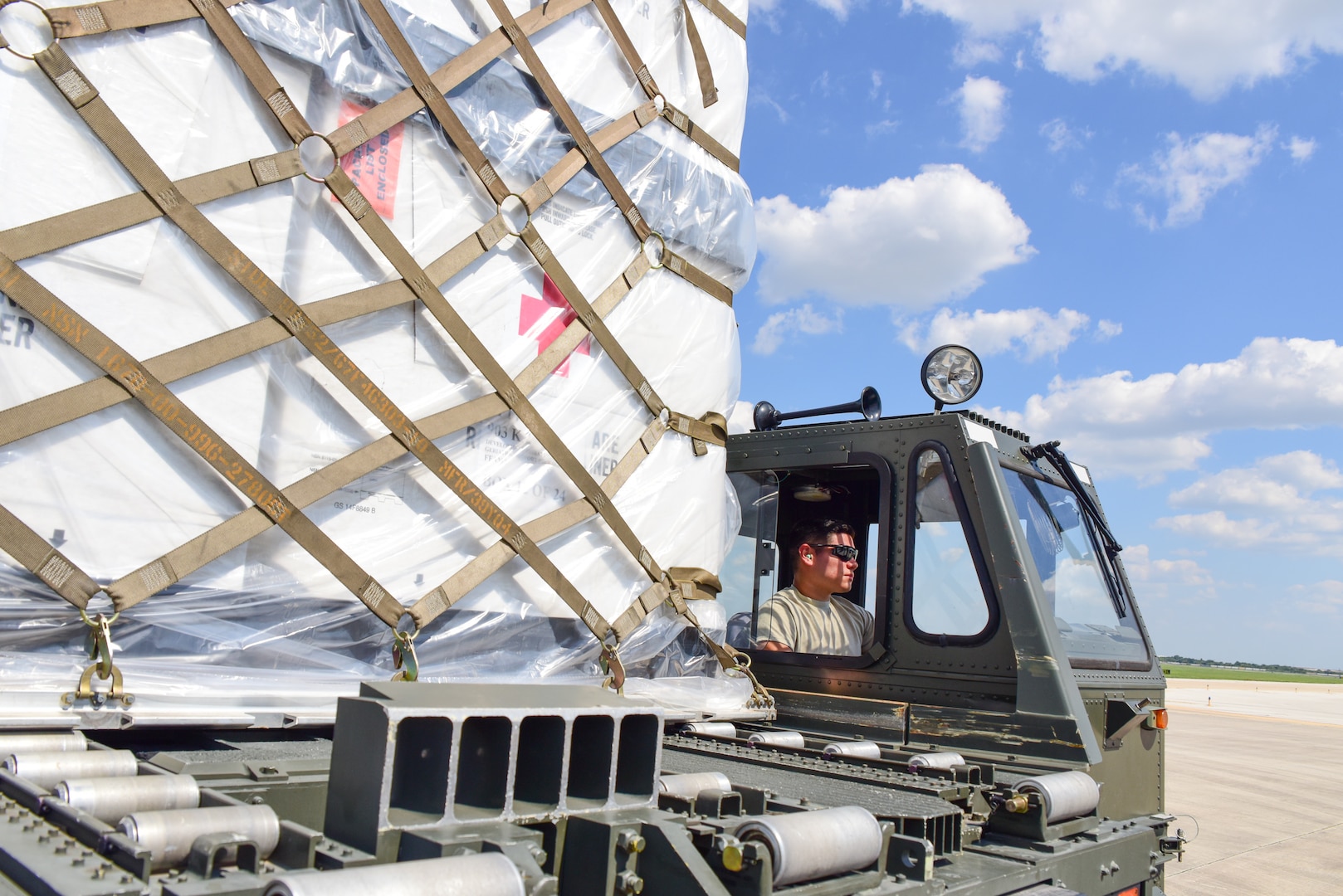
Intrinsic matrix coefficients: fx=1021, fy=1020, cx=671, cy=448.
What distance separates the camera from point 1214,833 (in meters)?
9.79

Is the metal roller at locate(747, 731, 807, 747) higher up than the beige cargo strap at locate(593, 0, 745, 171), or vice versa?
the beige cargo strap at locate(593, 0, 745, 171)

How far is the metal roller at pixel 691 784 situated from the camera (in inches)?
87.9

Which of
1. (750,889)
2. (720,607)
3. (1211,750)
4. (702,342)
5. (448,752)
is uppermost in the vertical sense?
(702,342)

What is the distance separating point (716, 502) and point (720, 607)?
0.41 m

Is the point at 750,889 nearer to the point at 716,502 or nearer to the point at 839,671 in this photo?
the point at 716,502

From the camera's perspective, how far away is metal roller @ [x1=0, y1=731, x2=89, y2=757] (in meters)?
2.03

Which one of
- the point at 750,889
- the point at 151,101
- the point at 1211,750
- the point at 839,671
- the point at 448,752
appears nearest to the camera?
the point at 448,752

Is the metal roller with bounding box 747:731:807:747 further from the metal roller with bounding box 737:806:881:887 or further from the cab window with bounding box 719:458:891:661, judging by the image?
the metal roller with bounding box 737:806:881:887

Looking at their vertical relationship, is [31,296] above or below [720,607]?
above

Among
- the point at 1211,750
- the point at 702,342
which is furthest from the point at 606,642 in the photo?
the point at 1211,750

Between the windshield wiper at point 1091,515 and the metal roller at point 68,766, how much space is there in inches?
142

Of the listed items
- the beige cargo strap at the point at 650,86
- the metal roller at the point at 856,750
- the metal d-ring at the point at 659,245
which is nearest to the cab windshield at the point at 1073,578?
the metal roller at the point at 856,750

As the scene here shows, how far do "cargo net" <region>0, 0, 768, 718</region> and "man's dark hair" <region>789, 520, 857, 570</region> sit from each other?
92 cm

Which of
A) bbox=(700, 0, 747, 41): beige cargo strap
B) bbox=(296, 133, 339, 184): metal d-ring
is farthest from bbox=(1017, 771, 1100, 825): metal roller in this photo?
bbox=(700, 0, 747, 41): beige cargo strap
